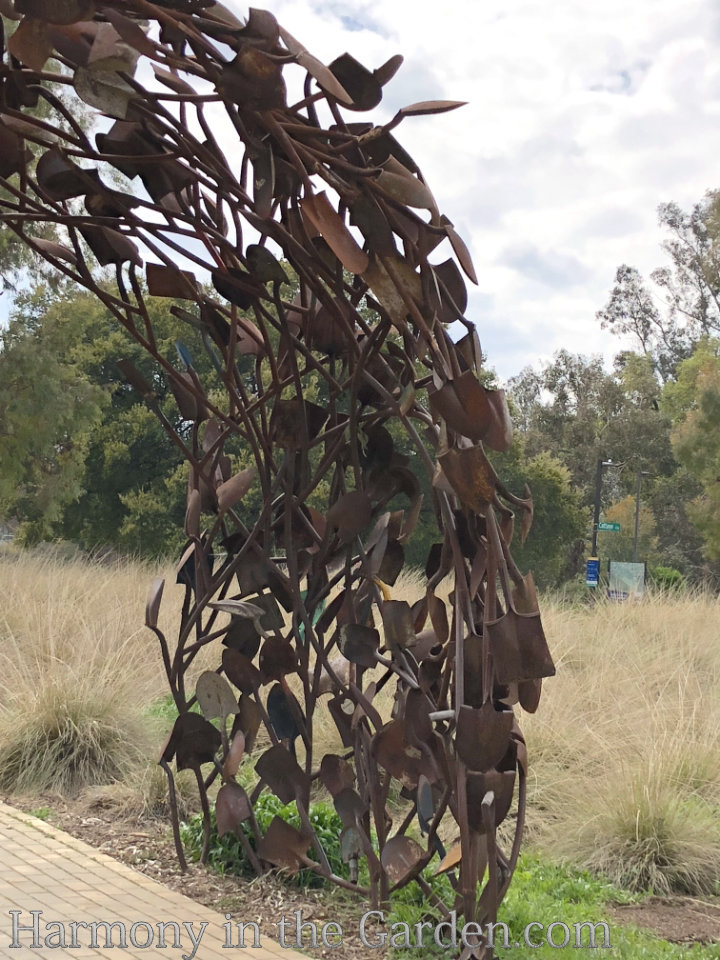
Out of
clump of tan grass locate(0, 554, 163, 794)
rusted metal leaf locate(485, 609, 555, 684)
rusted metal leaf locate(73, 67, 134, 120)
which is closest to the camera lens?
Answer: rusted metal leaf locate(73, 67, 134, 120)

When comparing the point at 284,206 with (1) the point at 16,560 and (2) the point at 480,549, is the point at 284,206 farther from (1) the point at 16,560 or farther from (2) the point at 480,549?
(1) the point at 16,560

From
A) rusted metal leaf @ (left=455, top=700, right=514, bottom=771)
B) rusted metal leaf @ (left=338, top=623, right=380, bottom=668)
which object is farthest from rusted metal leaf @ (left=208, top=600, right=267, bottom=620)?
rusted metal leaf @ (left=455, top=700, right=514, bottom=771)

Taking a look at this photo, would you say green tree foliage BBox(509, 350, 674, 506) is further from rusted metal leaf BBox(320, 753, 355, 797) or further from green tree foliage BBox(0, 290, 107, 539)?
rusted metal leaf BBox(320, 753, 355, 797)

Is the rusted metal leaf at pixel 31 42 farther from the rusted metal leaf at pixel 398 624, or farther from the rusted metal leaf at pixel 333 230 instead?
the rusted metal leaf at pixel 398 624

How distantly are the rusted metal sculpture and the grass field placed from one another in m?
0.95

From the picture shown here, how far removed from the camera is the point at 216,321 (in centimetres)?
360

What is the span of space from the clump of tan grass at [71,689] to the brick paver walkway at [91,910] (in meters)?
0.91

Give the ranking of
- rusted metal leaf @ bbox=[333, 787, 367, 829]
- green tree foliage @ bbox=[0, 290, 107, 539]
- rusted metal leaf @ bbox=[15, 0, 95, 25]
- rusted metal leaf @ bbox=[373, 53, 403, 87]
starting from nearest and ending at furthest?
rusted metal leaf @ bbox=[15, 0, 95, 25], rusted metal leaf @ bbox=[373, 53, 403, 87], rusted metal leaf @ bbox=[333, 787, 367, 829], green tree foliage @ bbox=[0, 290, 107, 539]

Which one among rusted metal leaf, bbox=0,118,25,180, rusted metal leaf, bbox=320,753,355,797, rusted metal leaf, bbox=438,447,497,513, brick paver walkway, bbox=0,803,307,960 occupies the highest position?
rusted metal leaf, bbox=0,118,25,180

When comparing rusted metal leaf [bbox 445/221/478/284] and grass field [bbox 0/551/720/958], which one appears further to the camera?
grass field [bbox 0/551/720/958]

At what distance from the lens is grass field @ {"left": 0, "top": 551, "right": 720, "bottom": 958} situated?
4.25 metres

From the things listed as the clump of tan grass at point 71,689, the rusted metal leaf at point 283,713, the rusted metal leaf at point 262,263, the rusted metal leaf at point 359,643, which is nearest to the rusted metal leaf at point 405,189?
the rusted metal leaf at point 262,263

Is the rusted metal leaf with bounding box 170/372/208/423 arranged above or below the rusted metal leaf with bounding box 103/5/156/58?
below

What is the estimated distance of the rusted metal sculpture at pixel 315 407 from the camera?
2.31 meters
